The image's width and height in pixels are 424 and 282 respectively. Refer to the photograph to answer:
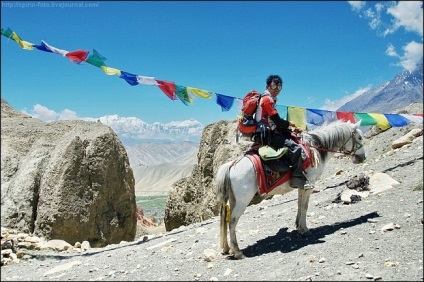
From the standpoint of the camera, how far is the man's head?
29.4 ft

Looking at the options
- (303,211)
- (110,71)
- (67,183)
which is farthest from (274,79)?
(67,183)

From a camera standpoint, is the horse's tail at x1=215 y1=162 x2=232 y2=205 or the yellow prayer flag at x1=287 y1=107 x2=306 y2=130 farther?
the yellow prayer flag at x1=287 y1=107 x2=306 y2=130

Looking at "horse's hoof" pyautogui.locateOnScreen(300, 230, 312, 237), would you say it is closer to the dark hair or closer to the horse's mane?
the horse's mane

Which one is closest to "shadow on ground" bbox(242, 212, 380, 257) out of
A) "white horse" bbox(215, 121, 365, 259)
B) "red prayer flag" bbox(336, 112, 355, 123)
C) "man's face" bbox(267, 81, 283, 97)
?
"white horse" bbox(215, 121, 365, 259)

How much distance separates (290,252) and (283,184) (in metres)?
1.56

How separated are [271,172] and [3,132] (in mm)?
9458

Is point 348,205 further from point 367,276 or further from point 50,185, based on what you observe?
point 50,185

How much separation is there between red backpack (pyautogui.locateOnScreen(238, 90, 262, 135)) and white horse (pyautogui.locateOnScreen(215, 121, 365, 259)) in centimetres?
65

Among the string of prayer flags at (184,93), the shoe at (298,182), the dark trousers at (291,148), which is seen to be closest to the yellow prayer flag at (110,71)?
the string of prayer flags at (184,93)

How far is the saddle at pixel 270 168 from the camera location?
27.6 feet

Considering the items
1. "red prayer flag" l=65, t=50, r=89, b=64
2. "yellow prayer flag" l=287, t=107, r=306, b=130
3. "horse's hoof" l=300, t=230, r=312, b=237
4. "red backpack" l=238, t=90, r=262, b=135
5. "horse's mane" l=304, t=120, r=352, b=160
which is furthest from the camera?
"yellow prayer flag" l=287, t=107, r=306, b=130

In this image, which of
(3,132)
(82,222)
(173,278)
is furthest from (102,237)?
(173,278)

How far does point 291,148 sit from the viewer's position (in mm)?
8742

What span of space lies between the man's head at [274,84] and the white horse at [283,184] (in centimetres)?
123
